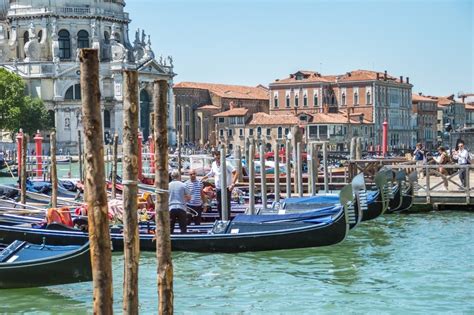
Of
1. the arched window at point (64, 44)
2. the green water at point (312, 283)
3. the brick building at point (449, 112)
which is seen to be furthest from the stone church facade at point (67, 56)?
the green water at point (312, 283)

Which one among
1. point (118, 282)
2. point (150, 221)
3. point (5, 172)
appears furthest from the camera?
point (5, 172)

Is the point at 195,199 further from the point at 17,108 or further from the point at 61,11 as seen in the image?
the point at 61,11

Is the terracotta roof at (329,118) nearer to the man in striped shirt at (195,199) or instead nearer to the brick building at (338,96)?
the brick building at (338,96)

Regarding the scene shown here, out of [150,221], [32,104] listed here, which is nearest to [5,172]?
[32,104]

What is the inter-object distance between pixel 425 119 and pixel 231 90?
14.0 m

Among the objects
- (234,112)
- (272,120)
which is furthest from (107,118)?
(234,112)

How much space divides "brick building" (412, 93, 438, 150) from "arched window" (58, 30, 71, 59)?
25.7 metres

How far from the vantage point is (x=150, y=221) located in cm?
1072

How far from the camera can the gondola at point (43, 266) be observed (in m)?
7.48

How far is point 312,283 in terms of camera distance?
28.8 ft

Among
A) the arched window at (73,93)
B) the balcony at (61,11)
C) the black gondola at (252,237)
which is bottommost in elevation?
the black gondola at (252,237)

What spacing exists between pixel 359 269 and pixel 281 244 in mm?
Result: 867

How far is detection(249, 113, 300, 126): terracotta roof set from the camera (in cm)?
5153

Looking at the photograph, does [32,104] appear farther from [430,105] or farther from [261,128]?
[430,105]
